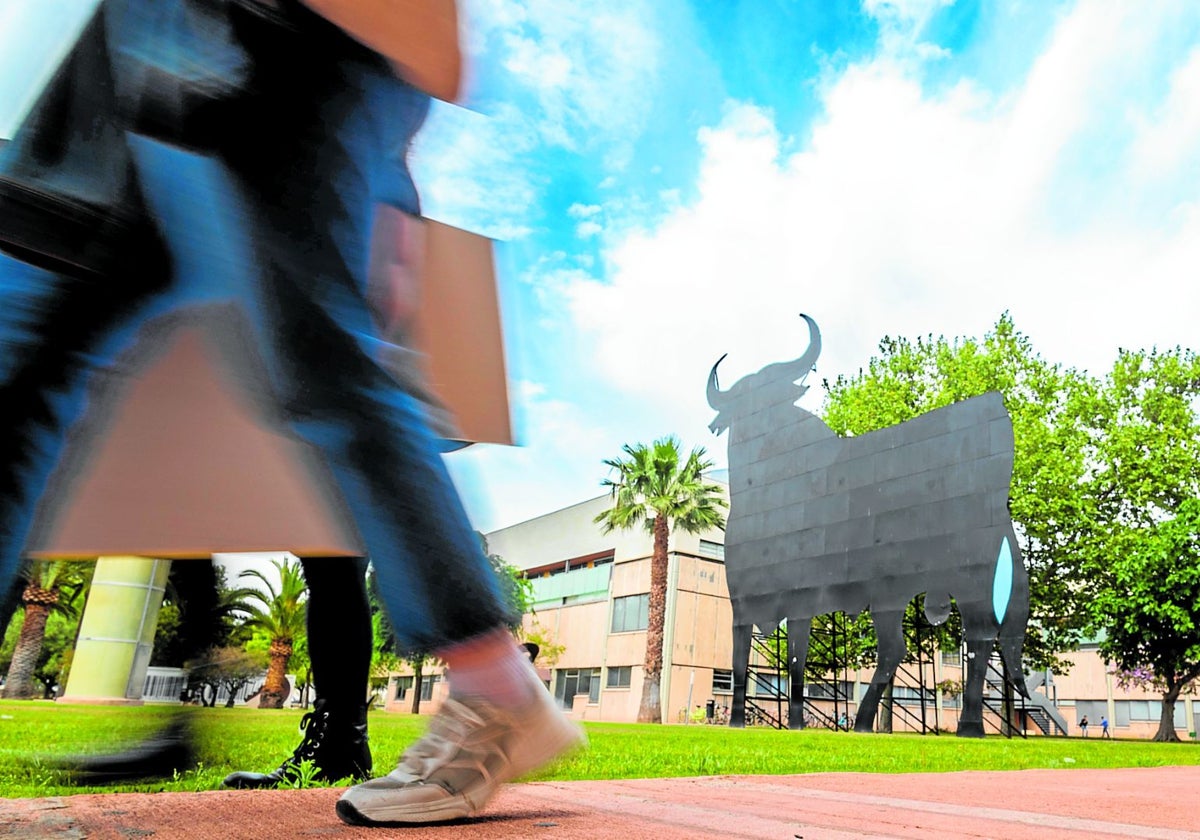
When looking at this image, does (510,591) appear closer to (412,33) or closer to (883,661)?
(412,33)

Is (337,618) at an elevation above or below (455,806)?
above

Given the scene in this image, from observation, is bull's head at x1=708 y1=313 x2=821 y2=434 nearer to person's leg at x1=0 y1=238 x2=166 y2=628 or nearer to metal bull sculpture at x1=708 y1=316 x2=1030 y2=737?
metal bull sculpture at x1=708 y1=316 x2=1030 y2=737

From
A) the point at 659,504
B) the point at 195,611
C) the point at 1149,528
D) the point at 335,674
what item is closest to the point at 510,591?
the point at 335,674

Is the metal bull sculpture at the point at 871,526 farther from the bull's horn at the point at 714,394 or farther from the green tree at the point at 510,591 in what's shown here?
the green tree at the point at 510,591

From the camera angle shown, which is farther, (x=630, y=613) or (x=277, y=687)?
(x=630, y=613)

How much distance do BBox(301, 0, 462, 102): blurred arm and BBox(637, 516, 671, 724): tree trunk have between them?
33132mm

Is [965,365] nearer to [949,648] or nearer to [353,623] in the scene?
[949,648]

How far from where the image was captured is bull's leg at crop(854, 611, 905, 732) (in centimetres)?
1650

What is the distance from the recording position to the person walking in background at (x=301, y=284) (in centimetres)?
116

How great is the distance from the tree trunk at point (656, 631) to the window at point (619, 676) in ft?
20.3

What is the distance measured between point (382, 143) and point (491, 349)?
44 cm

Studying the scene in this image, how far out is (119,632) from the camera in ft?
11.1

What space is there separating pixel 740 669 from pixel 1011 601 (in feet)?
20.4

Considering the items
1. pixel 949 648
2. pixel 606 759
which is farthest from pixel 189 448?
pixel 949 648
